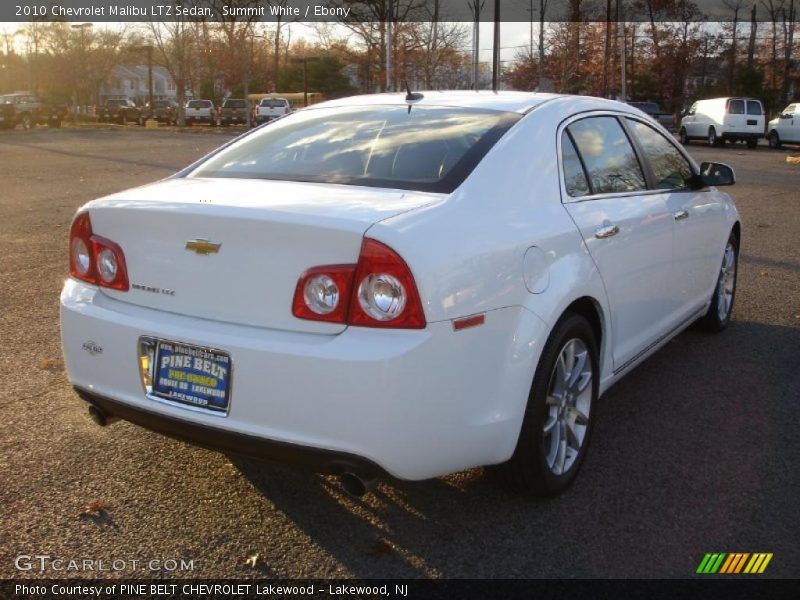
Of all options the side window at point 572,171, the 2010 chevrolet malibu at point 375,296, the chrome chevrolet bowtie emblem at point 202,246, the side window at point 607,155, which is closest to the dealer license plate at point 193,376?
the 2010 chevrolet malibu at point 375,296

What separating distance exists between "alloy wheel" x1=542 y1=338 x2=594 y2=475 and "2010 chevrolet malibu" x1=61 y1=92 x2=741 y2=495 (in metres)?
0.01

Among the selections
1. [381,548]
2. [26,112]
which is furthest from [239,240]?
[26,112]

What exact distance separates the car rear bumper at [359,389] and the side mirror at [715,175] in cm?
252

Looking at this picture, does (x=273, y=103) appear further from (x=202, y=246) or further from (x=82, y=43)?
(x=202, y=246)

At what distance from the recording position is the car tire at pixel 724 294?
19.0ft

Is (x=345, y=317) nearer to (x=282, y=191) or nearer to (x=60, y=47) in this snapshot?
(x=282, y=191)

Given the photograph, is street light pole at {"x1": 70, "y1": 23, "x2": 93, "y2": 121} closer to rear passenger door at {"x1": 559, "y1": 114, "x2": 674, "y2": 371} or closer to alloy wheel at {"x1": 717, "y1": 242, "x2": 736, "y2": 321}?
alloy wheel at {"x1": 717, "y1": 242, "x2": 736, "y2": 321}

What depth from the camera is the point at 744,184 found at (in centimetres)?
1795

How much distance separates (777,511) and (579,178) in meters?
1.61

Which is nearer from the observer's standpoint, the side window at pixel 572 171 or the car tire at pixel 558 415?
the car tire at pixel 558 415

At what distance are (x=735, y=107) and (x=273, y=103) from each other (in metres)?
23.9

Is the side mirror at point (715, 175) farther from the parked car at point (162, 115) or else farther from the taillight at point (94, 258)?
the parked car at point (162, 115)

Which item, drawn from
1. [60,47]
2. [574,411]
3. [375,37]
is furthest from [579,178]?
[60,47]

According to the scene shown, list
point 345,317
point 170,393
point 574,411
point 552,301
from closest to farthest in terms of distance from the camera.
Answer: point 345,317 < point 170,393 < point 552,301 < point 574,411
